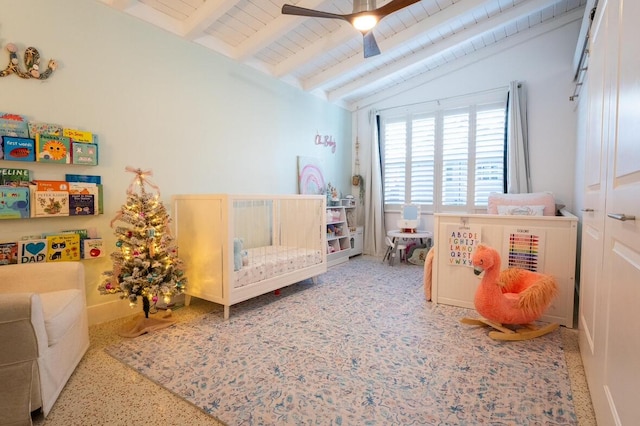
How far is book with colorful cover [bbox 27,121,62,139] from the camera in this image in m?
2.14

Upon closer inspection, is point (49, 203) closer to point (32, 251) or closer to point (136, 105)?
point (32, 251)

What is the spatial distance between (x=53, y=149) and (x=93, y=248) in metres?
0.76

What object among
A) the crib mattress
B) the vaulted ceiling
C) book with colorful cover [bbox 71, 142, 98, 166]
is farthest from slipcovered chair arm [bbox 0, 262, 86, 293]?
the vaulted ceiling

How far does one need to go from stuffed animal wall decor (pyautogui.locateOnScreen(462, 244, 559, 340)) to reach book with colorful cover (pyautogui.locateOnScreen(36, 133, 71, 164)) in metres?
3.08

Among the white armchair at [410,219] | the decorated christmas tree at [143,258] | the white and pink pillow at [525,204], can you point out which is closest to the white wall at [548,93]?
the white and pink pillow at [525,204]

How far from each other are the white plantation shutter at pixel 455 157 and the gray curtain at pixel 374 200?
→ 1.00 m

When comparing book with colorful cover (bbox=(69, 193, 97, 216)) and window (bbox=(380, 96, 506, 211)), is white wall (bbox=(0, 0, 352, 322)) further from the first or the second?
window (bbox=(380, 96, 506, 211))

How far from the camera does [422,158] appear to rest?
4973 millimetres

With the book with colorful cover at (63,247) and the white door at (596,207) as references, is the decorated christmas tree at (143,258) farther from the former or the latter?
the white door at (596,207)

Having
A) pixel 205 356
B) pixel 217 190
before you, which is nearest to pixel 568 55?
pixel 217 190

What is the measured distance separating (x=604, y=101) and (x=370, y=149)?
12.9ft

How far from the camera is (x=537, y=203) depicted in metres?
3.63

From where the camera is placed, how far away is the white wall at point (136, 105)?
2.21m

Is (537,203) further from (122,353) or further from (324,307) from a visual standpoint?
(122,353)
